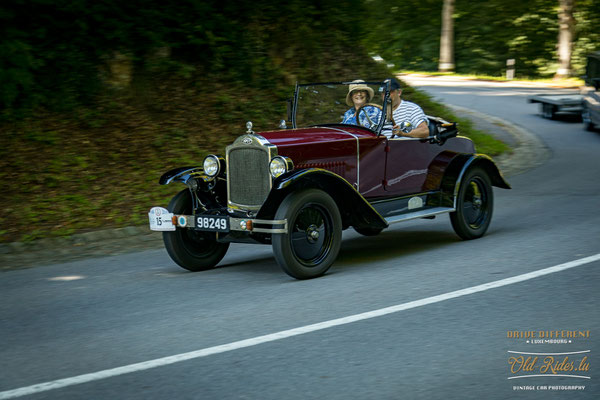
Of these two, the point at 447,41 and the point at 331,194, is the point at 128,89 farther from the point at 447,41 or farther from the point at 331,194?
the point at 447,41

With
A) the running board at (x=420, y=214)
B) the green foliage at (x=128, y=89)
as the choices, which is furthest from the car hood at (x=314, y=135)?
the green foliage at (x=128, y=89)

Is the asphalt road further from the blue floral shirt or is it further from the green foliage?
the green foliage

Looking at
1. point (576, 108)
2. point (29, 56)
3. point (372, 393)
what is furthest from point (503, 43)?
point (372, 393)

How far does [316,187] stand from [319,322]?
1844 millimetres

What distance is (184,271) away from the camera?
730 centimetres

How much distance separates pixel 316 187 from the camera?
267 inches

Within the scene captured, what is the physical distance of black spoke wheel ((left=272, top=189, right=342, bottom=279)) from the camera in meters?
6.38

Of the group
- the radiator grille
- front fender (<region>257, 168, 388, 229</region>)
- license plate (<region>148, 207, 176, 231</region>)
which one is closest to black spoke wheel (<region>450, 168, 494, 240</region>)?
front fender (<region>257, 168, 388, 229</region>)

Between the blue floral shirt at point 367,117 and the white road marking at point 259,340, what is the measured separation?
2285 millimetres

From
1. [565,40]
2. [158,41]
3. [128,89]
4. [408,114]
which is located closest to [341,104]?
[408,114]

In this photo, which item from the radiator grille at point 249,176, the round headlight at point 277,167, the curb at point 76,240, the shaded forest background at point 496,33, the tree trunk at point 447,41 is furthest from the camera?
the shaded forest background at point 496,33

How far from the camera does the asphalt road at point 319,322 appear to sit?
4109 millimetres

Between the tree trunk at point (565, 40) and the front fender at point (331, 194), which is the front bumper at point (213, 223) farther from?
the tree trunk at point (565, 40)

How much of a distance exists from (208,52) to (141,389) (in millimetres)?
11093
